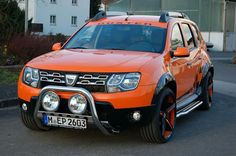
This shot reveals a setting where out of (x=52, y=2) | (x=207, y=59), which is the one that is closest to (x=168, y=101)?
(x=207, y=59)

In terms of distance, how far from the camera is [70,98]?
6.13 meters

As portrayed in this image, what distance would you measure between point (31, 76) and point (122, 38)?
1.69 metres

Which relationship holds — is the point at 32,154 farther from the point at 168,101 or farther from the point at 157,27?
the point at 157,27

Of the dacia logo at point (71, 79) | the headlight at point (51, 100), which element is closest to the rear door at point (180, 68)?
the dacia logo at point (71, 79)

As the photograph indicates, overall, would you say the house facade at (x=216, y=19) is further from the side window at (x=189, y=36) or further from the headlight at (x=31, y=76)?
the headlight at (x=31, y=76)

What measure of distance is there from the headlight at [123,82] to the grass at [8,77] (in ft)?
18.5

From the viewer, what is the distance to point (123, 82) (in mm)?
6176

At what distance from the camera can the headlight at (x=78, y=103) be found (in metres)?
6.07

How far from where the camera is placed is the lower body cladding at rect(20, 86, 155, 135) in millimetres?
6074

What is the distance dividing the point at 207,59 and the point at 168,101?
10.1 ft

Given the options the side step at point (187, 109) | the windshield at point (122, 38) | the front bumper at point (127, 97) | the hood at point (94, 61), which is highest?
the windshield at point (122, 38)

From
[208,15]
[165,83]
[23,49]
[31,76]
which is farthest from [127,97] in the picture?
[208,15]

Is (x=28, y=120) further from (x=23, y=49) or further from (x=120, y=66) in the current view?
(x=23, y=49)

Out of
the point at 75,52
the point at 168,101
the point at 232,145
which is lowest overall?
the point at 232,145
